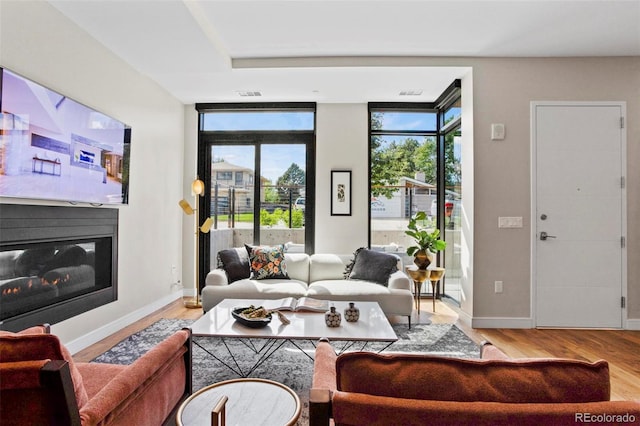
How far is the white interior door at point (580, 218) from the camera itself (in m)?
3.73

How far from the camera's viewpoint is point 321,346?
143 cm

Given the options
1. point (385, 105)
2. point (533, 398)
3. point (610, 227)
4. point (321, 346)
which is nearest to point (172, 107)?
point (385, 105)

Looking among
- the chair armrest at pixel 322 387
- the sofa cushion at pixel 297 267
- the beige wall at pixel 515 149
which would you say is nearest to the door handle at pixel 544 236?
the beige wall at pixel 515 149

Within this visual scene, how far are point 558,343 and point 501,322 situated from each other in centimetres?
55

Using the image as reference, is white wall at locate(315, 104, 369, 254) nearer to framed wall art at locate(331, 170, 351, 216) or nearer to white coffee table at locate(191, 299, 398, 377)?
framed wall art at locate(331, 170, 351, 216)

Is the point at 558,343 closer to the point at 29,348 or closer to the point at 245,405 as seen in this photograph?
the point at 245,405

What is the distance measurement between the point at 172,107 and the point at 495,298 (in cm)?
474

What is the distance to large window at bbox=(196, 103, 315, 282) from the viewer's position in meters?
5.12

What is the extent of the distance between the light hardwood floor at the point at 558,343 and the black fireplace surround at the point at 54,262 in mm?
501

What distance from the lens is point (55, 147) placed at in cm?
259

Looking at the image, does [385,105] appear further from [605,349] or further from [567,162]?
[605,349]

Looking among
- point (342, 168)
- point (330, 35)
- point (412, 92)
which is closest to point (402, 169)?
point (342, 168)

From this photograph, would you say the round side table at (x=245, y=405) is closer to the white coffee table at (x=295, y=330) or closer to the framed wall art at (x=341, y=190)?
the white coffee table at (x=295, y=330)

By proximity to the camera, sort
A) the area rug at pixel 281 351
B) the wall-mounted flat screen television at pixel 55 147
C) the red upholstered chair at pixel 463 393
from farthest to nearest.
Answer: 1. the area rug at pixel 281 351
2. the wall-mounted flat screen television at pixel 55 147
3. the red upholstered chair at pixel 463 393
